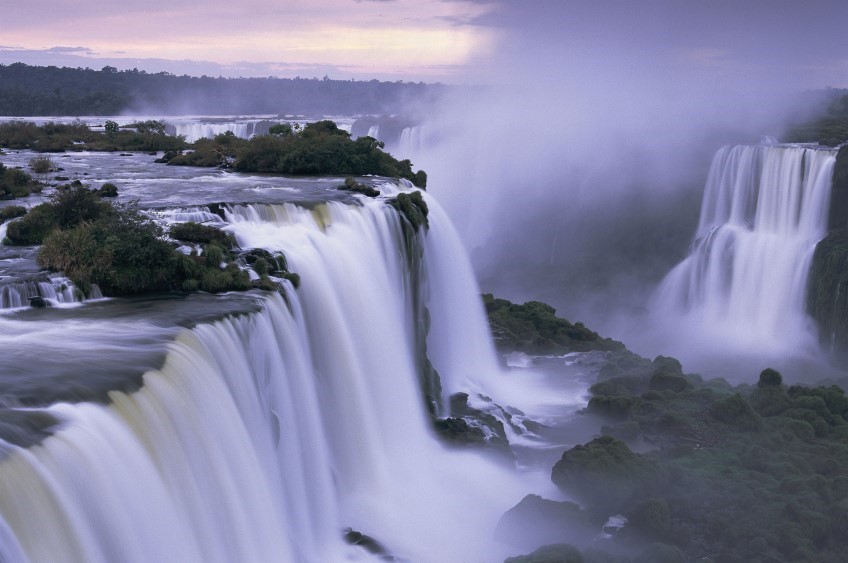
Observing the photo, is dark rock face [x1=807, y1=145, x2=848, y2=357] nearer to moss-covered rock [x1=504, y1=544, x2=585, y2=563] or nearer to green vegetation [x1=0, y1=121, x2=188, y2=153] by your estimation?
moss-covered rock [x1=504, y1=544, x2=585, y2=563]

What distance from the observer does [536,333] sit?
115 feet

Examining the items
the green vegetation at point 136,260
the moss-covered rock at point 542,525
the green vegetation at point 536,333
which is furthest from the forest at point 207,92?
the moss-covered rock at point 542,525

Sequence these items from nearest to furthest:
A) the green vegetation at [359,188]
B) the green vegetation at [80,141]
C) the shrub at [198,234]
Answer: the shrub at [198,234] < the green vegetation at [359,188] < the green vegetation at [80,141]

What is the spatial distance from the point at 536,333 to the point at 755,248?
1542 cm

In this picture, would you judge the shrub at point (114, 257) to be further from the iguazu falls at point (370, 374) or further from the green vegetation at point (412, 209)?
the green vegetation at point (412, 209)

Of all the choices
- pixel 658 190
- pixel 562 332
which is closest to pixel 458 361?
pixel 562 332

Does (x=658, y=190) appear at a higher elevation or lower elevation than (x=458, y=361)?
higher

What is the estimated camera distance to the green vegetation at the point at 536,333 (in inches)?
1342

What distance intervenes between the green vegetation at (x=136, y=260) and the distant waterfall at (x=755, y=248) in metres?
29.8

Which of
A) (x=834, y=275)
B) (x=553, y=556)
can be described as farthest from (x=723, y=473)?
(x=834, y=275)

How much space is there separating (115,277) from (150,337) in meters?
3.79

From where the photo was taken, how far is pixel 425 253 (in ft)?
94.8

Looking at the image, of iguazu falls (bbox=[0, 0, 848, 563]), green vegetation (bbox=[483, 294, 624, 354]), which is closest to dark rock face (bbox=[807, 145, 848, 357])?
iguazu falls (bbox=[0, 0, 848, 563])

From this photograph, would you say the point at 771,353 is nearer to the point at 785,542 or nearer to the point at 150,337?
the point at 785,542
